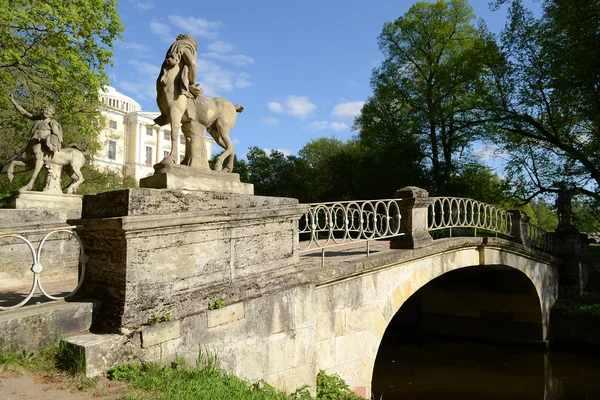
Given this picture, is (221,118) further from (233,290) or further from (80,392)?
(80,392)

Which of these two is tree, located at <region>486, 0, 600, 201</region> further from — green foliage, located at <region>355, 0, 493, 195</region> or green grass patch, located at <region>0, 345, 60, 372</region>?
green grass patch, located at <region>0, 345, 60, 372</region>

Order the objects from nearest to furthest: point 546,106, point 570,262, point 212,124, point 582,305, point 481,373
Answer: point 212,124
point 481,373
point 582,305
point 570,262
point 546,106

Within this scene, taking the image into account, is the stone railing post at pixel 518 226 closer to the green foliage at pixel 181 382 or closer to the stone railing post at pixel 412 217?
the stone railing post at pixel 412 217

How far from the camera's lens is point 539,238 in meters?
15.0

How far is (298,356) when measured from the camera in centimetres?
489

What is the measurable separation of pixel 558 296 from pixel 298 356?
14243 millimetres

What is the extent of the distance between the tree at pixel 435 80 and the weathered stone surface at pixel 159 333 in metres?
20.2

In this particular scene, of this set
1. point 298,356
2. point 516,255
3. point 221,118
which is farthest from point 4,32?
point 516,255

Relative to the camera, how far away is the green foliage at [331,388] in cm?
532

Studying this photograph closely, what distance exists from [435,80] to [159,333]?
2331 centimetres

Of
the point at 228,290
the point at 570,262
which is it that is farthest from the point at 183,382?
the point at 570,262

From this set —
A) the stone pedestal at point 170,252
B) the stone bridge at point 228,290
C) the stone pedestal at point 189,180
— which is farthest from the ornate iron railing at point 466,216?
the stone pedestal at point 170,252

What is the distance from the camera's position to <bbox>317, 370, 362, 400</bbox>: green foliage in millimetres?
5316

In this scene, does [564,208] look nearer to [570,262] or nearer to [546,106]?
[570,262]
